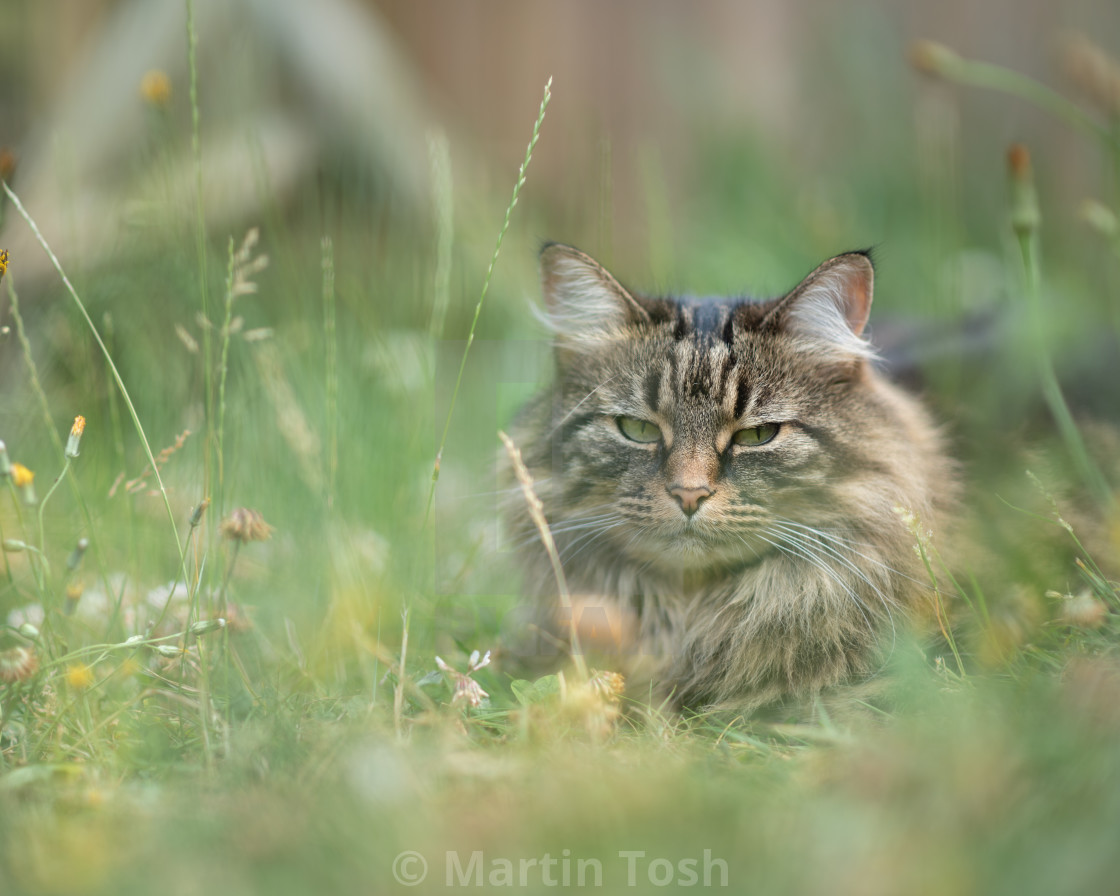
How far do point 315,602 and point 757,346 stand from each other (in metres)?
1.06

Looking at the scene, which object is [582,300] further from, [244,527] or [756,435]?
[244,527]

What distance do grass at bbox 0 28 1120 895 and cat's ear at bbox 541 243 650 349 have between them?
20cm

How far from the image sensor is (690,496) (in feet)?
5.57

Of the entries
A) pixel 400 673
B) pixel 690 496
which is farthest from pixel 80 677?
pixel 690 496

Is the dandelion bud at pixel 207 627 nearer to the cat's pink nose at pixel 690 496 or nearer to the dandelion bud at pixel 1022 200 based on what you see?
the cat's pink nose at pixel 690 496

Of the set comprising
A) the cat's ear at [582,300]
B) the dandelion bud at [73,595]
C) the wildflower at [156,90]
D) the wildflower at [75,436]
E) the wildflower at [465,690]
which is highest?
the wildflower at [156,90]

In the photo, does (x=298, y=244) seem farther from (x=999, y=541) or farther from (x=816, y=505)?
(x=999, y=541)

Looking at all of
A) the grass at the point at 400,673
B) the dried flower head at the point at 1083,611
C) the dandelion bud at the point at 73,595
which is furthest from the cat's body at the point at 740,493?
the dandelion bud at the point at 73,595

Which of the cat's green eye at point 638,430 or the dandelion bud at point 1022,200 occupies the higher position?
the dandelion bud at point 1022,200

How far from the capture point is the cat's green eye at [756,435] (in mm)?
1816

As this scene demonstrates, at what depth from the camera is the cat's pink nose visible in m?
1.70

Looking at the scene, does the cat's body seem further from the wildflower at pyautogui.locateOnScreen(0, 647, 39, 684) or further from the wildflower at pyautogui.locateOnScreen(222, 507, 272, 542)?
the wildflower at pyautogui.locateOnScreen(0, 647, 39, 684)

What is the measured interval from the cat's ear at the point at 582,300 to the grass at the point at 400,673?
204 mm

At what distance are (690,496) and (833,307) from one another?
0.52 m
